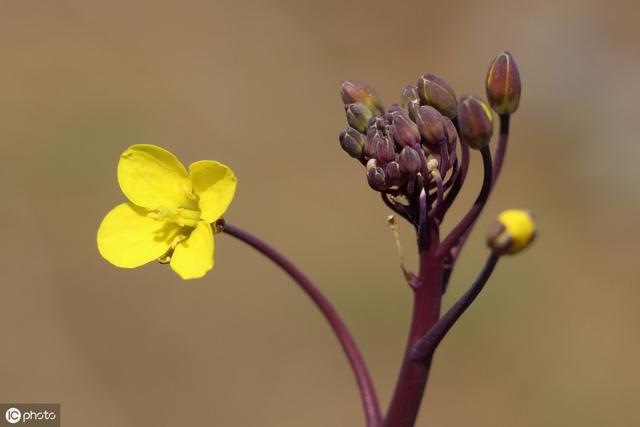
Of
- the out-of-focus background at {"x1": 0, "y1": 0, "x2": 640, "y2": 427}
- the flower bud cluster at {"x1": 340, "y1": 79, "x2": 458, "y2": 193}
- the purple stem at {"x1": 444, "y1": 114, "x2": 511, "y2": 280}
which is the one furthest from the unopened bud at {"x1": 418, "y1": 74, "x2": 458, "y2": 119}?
the out-of-focus background at {"x1": 0, "y1": 0, "x2": 640, "y2": 427}

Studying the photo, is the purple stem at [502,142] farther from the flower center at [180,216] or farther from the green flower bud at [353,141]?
the flower center at [180,216]

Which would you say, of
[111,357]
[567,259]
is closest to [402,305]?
[567,259]

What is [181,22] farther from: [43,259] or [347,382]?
[347,382]

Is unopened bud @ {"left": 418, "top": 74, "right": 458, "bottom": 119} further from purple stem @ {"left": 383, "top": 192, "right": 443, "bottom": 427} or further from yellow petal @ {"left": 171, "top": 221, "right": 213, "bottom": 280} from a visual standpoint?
yellow petal @ {"left": 171, "top": 221, "right": 213, "bottom": 280}

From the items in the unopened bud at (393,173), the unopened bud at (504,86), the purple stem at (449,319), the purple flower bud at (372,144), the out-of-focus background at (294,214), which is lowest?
the purple stem at (449,319)

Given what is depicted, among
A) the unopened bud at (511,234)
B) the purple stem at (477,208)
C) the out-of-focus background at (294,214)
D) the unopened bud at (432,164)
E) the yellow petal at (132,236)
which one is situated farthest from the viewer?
the out-of-focus background at (294,214)

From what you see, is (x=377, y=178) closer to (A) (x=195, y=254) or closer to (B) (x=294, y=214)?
(A) (x=195, y=254)

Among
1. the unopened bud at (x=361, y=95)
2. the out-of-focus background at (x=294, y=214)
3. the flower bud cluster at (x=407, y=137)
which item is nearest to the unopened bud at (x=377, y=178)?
the flower bud cluster at (x=407, y=137)

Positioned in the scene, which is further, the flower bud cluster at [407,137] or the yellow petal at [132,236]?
the yellow petal at [132,236]
